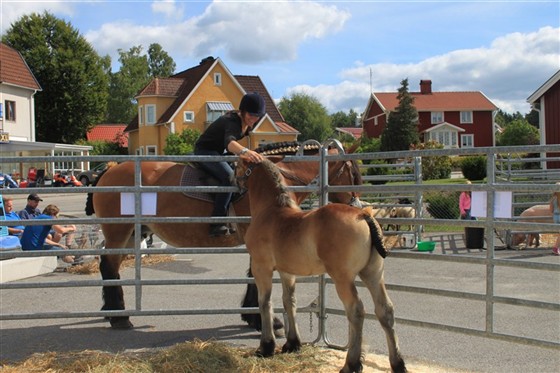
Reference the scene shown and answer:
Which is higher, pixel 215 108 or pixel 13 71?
pixel 13 71

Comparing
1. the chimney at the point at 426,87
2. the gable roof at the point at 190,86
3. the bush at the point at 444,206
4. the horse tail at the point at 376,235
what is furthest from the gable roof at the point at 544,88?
the chimney at the point at 426,87

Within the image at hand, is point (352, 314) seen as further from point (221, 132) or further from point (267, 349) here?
point (221, 132)

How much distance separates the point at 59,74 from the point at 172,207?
50.5 metres

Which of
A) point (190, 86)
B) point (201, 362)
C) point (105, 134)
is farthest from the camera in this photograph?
point (105, 134)

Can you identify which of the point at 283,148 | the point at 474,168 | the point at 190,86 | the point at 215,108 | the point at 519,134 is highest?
the point at 190,86

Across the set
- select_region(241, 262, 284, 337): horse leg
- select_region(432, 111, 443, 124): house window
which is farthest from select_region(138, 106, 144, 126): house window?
select_region(241, 262, 284, 337): horse leg

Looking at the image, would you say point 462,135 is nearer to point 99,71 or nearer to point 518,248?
point 99,71

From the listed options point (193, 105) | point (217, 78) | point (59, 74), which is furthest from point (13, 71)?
point (217, 78)

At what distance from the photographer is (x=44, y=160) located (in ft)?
19.2

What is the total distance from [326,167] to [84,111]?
5223 cm

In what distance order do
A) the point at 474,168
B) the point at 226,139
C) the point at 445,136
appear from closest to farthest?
1. the point at 226,139
2. the point at 474,168
3. the point at 445,136

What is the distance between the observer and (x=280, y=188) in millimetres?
4961

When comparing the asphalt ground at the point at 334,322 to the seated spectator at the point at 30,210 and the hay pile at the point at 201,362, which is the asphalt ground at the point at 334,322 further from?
the seated spectator at the point at 30,210

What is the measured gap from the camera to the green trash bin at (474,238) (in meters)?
11.5
